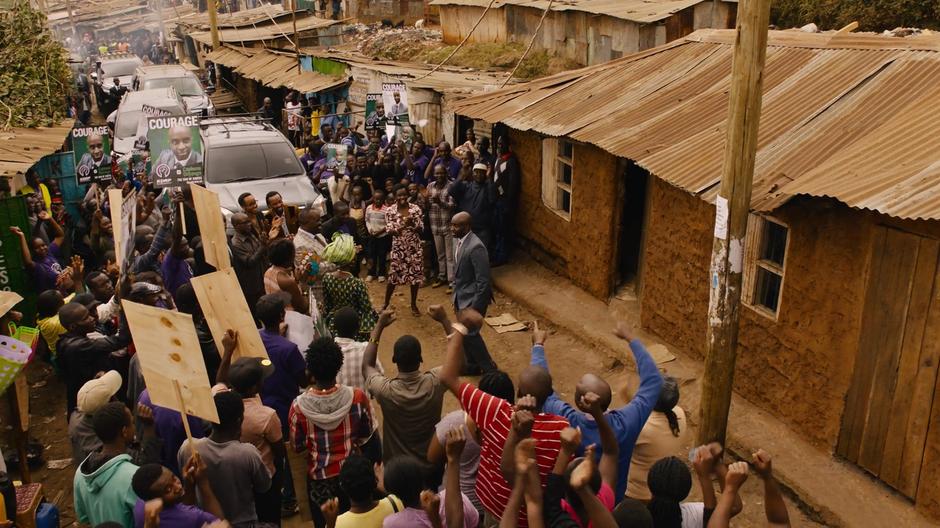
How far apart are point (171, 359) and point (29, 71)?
1259 centimetres

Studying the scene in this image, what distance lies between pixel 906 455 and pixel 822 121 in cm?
280

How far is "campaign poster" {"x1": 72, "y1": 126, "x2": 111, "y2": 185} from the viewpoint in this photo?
1220cm

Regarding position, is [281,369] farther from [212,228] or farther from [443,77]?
[443,77]

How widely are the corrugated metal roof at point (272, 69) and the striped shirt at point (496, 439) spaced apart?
14917mm

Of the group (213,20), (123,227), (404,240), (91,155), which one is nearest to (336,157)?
(91,155)

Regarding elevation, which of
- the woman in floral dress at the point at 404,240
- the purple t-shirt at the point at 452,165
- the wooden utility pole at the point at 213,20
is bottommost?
Answer: the woman in floral dress at the point at 404,240

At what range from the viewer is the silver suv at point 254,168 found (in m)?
11.8

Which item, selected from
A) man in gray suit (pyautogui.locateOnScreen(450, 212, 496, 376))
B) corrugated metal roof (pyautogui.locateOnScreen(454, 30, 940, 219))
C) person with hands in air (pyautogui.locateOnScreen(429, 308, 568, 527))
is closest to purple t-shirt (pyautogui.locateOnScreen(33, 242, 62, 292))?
man in gray suit (pyautogui.locateOnScreen(450, 212, 496, 376))

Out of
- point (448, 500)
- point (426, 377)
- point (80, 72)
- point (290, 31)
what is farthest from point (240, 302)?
point (80, 72)

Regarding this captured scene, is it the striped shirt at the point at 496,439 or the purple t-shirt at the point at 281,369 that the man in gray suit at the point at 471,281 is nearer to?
the purple t-shirt at the point at 281,369

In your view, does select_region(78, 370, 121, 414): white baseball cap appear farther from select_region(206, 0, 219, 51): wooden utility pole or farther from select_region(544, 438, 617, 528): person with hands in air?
select_region(206, 0, 219, 51): wooden utility pole

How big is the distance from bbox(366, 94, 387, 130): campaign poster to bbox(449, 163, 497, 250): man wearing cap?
14.7ft

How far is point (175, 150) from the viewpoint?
37.0 feet

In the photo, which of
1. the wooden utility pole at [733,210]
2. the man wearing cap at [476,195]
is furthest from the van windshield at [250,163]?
the wooden utility pole at [733,210]
